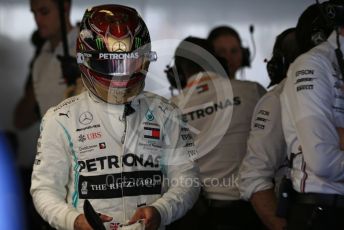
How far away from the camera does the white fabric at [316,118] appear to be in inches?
95.0

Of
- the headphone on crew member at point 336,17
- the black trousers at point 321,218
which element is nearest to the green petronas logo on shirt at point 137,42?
the headphone on crew member at point 336,17

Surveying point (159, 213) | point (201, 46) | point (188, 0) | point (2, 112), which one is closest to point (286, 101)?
point (159, 213)

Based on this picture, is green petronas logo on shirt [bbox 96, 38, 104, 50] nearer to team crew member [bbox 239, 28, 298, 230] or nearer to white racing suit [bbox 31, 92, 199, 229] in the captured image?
white racing suit [bbox 31, 92, 199, 229]

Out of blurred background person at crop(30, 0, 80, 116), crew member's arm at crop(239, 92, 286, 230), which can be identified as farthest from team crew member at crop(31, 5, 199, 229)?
blurred background person at crop(30, 0, 80, 116)

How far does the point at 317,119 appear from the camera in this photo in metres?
2.43

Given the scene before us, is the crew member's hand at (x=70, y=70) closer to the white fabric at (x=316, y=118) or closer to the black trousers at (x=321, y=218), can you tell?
the white fabric at (x=316, y=118)

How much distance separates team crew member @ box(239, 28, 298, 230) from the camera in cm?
288

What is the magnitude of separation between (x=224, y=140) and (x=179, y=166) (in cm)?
88

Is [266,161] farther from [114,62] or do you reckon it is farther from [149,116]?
[114,62]

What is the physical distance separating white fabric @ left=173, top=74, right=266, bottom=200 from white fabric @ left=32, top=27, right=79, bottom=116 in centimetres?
73

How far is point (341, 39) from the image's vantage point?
8.48 ft

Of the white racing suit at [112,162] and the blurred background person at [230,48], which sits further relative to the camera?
the blurred background person at [230,48]

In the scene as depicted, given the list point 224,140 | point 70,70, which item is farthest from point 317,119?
point 70,70

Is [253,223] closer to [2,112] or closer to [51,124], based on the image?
[51,124]
